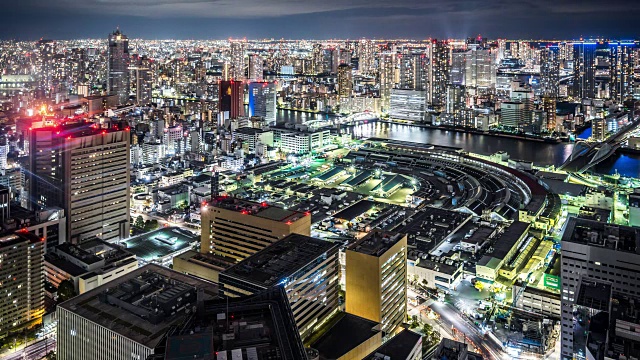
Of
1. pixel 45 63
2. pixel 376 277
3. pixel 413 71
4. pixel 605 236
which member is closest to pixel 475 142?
pixel 413 71

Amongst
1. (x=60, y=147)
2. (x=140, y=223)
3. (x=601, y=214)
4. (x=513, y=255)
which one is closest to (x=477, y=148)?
(x=601, y=214)

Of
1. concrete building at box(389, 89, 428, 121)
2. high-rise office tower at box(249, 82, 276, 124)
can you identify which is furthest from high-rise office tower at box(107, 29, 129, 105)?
concrete building at box(389, 89, 428, 121)

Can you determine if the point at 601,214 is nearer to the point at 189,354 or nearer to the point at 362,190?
the point at 362,190

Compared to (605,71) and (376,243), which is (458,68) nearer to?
(605,71)

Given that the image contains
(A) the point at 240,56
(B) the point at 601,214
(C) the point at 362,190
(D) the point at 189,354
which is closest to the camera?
(D) the point at 189,354

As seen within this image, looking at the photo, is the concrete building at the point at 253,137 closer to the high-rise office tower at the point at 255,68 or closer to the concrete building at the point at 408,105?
→ the concrete building at the point at 408,105

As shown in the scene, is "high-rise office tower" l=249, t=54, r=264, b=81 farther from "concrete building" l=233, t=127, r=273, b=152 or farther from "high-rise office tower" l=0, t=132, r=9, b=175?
"high-rise office tower" l=0, t=132, r=9, b=175
